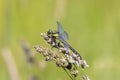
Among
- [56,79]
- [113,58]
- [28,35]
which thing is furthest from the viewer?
[28,35]

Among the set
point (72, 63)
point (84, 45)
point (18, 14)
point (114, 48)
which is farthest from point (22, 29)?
point (72, 63)

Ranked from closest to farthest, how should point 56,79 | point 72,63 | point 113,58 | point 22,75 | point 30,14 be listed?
point 72,63
point 56,79
point 22,75
point 113,58
point 30,14

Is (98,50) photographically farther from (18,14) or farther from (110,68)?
(18,14)

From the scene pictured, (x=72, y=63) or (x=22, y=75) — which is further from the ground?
(x=72, y=63)

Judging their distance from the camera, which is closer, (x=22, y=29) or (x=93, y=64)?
(x=93, y=64)

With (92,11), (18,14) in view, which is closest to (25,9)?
(18,14)

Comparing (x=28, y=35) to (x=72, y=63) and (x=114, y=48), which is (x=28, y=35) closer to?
(x=114, y=48)
